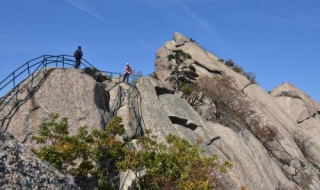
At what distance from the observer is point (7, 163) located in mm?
8492

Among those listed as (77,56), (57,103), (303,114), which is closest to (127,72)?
(77,56)

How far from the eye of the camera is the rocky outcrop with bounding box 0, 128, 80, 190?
8.32m

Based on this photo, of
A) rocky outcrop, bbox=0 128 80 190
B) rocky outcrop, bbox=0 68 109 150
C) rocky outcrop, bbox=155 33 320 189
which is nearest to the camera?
rocky outcrop, bbox=0 128 80 190

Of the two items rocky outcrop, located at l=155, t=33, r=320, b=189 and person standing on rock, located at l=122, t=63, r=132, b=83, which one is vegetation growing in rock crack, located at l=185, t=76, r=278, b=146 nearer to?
rocky outcrop, located at l=155, t=33, r=320, b=189

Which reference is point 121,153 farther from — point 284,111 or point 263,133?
point 284,111

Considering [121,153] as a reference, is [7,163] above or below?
below

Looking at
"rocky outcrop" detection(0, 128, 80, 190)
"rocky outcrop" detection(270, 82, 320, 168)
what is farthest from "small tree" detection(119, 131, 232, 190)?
"rocky outcrop" detection(270, 82, 320, 168)

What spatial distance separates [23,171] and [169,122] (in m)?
16.6

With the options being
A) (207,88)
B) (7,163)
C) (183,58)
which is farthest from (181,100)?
(7,163)

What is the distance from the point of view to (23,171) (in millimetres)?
8656

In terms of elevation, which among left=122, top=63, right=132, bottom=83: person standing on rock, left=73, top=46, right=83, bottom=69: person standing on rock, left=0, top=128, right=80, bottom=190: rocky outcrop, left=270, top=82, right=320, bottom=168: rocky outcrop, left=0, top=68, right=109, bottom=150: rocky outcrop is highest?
left=270, top=82, right=320, bottom=168: rocky outcrop

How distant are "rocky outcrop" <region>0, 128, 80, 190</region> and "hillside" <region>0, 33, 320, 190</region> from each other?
8 cm

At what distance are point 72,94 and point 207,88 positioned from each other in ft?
47.4

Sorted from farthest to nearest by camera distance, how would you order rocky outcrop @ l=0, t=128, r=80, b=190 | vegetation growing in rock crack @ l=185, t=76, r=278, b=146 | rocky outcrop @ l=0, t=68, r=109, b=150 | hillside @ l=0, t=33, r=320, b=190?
vegetation growing in rock crack @ l=185, t=76, r=278, b=146, hillside @ l=0, t=33, r=320, b=190, rocky outcrop @ l=0, t=68, r=109, b=150, rocky outcrop @ l=0, t=128, r=80, b=190
